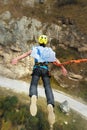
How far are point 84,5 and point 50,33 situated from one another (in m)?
4.35

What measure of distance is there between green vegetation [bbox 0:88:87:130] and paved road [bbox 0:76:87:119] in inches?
35.1

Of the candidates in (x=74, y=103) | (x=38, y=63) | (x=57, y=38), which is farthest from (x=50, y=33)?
(x=38, y=63)

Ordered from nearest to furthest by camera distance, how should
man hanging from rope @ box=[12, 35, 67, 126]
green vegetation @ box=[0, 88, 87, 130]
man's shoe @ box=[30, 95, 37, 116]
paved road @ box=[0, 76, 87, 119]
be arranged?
1. man's shoe @ box=[30, 95, 37, 116]
2. man hanging from rope @ box=[12, 35, 67, 126]
3. green vegetation @ box=[0, 88, 87, 130]
4. paved road @ box=[0, 76, 87, 119]

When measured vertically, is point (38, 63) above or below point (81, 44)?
above

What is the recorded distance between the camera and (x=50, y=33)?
127 feet

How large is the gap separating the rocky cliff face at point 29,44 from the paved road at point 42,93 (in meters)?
1.24

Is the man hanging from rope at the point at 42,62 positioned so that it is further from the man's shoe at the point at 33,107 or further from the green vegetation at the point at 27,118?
the green vegetation at the point at 27,118

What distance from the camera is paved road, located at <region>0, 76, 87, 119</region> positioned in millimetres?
33312

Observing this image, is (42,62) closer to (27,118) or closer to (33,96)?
(33,96)

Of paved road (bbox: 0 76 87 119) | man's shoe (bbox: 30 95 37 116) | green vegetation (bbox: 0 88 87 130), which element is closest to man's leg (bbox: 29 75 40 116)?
man's shoe (bbox: 30 95 37 116)

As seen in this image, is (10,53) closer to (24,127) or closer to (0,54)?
(0,54)

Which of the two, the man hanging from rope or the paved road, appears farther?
the paved road

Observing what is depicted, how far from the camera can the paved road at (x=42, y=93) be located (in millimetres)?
33312

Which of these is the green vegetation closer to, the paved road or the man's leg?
the paved road
